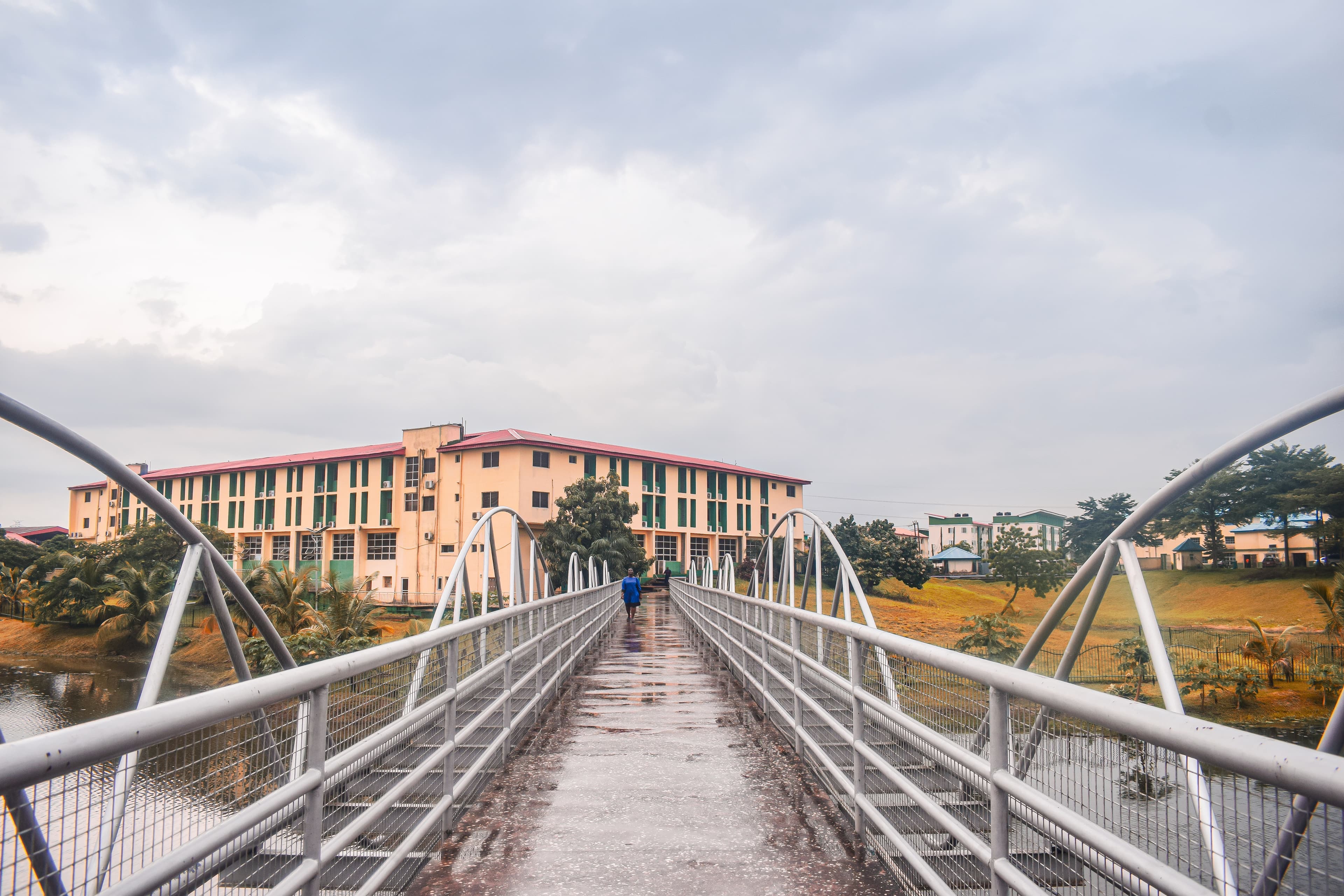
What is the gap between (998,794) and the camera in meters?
2.54

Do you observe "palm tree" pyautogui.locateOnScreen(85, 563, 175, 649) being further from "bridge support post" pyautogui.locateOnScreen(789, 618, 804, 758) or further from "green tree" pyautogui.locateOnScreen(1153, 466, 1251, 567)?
"green tree" pyautogui.locateOnScreen(1153, 466, 1251, 567)

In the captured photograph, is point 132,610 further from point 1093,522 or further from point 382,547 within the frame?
point 1093,522

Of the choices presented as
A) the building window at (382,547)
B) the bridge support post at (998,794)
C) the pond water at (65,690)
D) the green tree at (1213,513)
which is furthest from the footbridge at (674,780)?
the building window at (382,547)

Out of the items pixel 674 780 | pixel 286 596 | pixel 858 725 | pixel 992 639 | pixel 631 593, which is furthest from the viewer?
pixel 286 596

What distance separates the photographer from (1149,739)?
174cm

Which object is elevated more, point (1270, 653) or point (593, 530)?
point (593, 530)

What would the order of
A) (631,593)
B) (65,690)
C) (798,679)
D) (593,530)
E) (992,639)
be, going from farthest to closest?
(593,530)
(65,690)
(631,593)
(992,639)
(798,679)

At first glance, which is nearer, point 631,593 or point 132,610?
point 631,593

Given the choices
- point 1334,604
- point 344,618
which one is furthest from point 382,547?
point 1334,604

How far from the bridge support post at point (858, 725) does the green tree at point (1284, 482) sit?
38.7 metres

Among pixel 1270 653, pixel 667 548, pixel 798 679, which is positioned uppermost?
pixel 667 548

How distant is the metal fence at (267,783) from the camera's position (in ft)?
5.74

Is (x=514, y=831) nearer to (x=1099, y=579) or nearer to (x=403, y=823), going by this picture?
(x=403, y=823)

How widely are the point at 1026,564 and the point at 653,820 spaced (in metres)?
38.0
